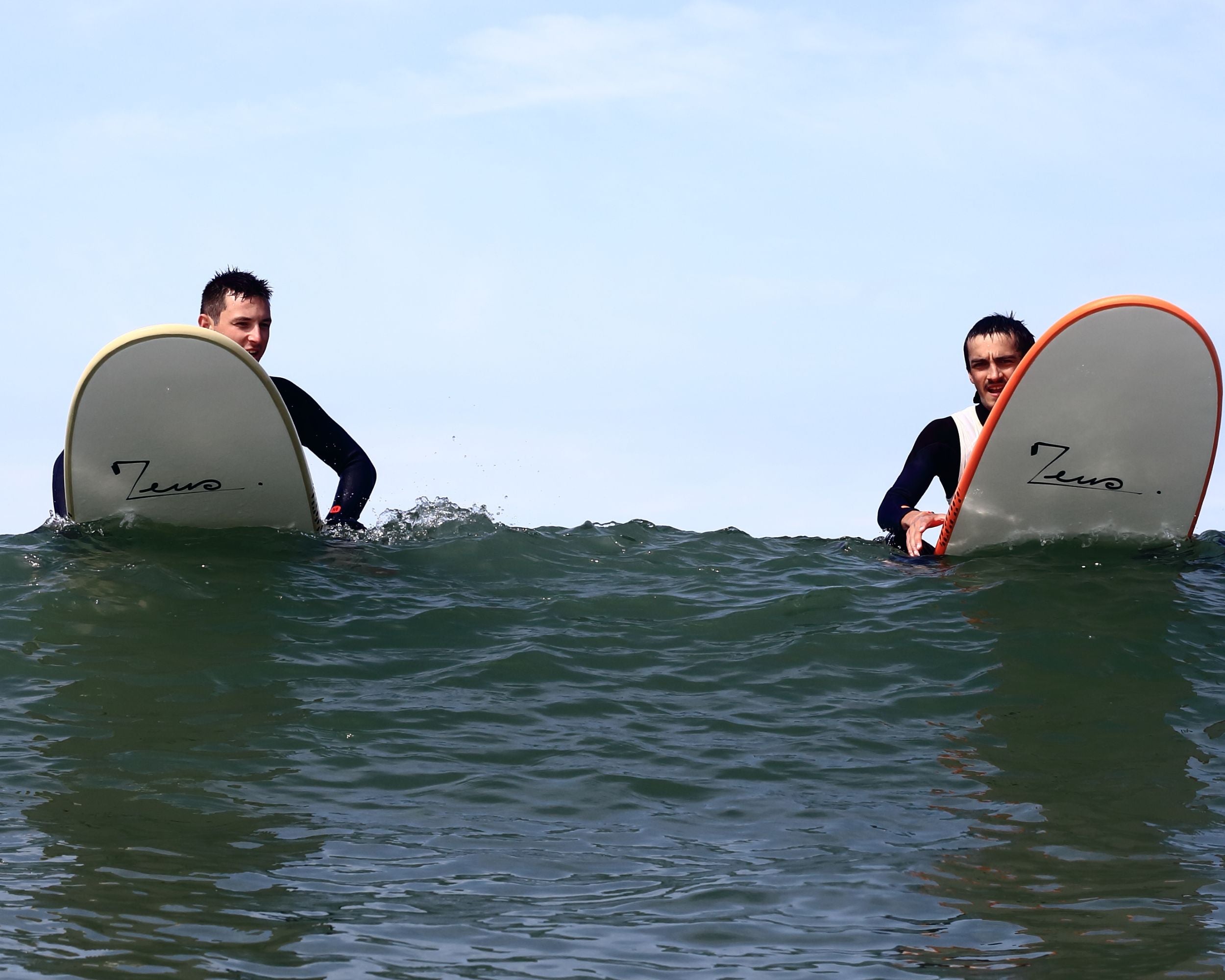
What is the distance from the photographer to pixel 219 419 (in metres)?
6.57

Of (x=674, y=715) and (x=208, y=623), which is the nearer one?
(x=674, y=715)

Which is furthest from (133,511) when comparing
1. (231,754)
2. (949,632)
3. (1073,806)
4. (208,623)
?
(1073,806)

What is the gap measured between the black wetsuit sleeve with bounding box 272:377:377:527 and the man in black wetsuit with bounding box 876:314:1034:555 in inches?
118

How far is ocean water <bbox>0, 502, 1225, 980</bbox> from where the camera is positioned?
9.86 feet

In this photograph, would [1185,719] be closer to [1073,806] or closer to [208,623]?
[1073,806]

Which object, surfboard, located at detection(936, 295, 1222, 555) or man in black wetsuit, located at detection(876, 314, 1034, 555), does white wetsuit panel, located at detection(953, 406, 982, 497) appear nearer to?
man in black wetsuit, located at detection(876, 314, 1034, 555)

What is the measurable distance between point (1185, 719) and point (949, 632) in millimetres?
1188

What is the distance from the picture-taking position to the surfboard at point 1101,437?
6.21m

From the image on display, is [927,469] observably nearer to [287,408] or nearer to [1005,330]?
[1005,330]

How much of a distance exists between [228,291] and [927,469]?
13.2 ft

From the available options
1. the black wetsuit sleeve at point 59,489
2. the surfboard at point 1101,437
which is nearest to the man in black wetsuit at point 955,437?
the surfboard at point 1101,437

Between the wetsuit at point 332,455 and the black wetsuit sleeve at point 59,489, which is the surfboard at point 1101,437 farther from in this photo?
the black wetsuit sleeve at point 59,489

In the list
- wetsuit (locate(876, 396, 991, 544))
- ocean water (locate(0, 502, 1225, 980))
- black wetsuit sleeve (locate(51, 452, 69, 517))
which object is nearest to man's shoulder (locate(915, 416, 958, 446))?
wetsuit (locate(876, 396, 991, 544))

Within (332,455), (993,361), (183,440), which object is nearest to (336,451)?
(332,455)
